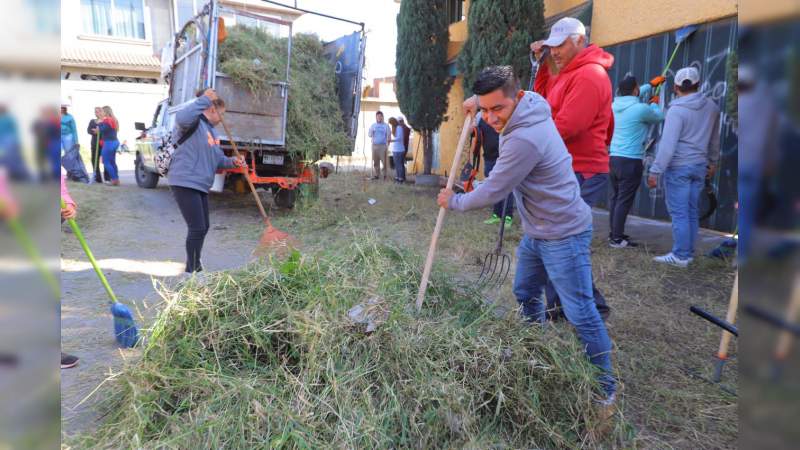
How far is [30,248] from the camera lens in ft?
1.68

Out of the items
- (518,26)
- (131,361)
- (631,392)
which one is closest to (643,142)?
(631,392)

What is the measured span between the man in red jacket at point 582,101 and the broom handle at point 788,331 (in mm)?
2978

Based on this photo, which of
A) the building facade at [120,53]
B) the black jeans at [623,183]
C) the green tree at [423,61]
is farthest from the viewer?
the building facade at [120,53]

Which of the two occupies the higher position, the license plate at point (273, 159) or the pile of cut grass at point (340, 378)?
the license plate at point (273, 159)

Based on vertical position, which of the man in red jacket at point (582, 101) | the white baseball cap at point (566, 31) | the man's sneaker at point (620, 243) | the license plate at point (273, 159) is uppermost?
the white baseball cap at point (566, 31)

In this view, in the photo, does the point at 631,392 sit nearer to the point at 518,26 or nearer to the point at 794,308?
the point at 794,308

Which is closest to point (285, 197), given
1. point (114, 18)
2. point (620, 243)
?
point (620, 243)

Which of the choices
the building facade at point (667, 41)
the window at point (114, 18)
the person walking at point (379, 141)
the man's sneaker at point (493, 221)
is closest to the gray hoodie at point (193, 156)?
the man's sneaker at point (493, 221)

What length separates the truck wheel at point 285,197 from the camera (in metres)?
8.34

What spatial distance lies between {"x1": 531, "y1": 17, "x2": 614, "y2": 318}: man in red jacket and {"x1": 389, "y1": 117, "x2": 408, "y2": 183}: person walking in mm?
9757

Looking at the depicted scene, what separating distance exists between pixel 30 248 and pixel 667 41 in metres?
8.45

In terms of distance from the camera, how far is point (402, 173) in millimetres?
13562

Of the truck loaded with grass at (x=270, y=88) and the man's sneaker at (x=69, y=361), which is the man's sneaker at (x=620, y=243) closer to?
the truck loaded with grass at (x=270, y=88)

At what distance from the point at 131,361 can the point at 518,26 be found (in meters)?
8.75
